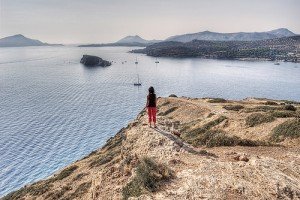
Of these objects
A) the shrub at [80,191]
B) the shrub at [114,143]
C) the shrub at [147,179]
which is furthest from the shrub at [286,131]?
the shrub at [114,143]

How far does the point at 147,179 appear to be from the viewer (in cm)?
1606

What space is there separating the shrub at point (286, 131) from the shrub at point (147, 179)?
13666 mm

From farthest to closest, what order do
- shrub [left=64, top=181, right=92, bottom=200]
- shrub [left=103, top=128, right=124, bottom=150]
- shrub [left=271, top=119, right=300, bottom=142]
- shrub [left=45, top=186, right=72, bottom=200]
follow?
shrub [left=103, top=128, right=124, bottom=150] → shrub [left=45, top=186, right=72, bottom=200] → shrub [left=271, top=119, right=300, bottom=142] → shrub [left=64, top=181, right=92, bottom=200]

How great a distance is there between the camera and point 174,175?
16891 millimetres

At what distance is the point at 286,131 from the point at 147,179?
1611 cm

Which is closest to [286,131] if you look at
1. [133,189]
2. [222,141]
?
[222,141]

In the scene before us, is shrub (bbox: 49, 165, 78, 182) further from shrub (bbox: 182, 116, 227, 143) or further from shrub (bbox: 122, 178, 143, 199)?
shrub (bbox: 122, 178, 143, 199)

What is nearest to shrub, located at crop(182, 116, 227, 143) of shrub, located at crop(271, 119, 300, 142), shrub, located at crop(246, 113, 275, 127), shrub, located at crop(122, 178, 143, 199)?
shrub, located at crop(246, 113, 275, 127)

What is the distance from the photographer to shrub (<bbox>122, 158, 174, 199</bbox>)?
15.6 m

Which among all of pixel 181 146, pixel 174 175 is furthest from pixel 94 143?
pixel 174 175

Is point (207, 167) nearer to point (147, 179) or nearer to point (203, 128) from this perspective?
point (147, 179)

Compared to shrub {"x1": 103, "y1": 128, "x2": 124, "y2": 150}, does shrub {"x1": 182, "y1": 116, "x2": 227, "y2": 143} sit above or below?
above

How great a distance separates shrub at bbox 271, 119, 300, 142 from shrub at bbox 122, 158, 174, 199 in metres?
13.7

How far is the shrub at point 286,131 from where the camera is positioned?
26.3 meters
